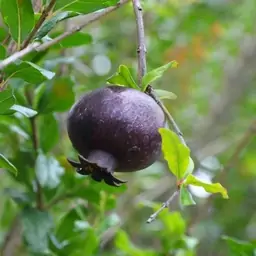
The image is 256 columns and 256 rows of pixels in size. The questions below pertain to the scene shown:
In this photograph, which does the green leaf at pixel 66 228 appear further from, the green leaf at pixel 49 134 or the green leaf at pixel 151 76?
the green leaf at pixel 151 76

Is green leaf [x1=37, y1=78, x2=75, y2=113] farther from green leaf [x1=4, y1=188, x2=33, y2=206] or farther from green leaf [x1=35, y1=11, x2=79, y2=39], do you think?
green leaf [x1=35, y1=11, x2=79, y2=39]

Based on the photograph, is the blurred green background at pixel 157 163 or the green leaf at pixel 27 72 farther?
the blurred green background at pixel 157 163

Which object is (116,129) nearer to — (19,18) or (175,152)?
(175,152)

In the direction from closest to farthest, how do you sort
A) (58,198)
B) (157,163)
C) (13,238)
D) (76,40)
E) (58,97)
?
(76,40)
(58,97)
(58,198)
(13,238)
(157,163)

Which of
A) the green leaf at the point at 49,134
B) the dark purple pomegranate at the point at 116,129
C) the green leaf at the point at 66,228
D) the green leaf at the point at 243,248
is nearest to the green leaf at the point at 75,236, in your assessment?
the green leaf at the point at 66,228

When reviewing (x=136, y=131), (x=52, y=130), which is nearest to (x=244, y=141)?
(x=52, y=130)

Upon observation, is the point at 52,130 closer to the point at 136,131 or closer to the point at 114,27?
the point at 136,131

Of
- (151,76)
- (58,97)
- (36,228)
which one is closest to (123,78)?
(151,76)
